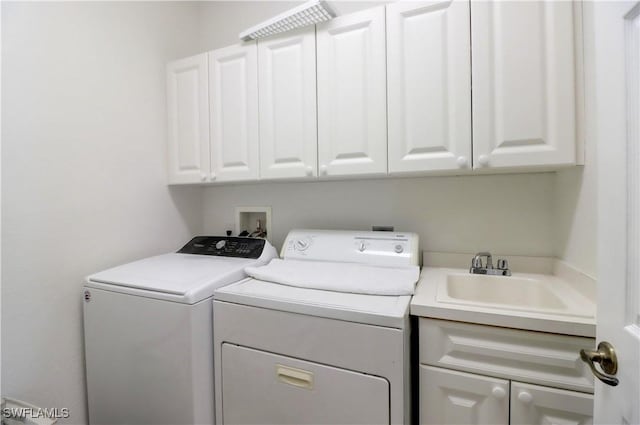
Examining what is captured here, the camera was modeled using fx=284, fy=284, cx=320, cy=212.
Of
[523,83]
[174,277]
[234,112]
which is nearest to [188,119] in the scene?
[234,112]

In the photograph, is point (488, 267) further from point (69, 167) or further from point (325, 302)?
point (69, 167)

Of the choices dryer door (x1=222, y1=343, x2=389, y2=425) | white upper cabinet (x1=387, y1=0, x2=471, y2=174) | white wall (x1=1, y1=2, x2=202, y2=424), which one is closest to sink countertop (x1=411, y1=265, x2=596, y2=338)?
dryer door (x1=222, y1=343, x2=389, y2=425)

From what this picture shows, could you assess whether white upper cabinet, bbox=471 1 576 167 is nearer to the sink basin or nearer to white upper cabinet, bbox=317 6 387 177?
white upper cabinet, bbox=317 6 387 177

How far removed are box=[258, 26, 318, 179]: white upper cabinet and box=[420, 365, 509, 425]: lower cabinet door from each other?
105cm

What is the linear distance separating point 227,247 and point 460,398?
1.38 metres

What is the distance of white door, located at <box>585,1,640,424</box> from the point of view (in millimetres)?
570

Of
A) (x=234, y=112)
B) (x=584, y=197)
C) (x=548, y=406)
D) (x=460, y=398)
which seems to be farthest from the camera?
(x=234, y=112)

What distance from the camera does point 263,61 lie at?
1587 mm

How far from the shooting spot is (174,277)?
1.34m

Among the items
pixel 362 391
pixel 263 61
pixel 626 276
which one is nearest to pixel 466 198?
pixel 626 276

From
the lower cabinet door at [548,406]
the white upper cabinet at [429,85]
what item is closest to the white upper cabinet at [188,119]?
the white upper cabinet at [429,85]

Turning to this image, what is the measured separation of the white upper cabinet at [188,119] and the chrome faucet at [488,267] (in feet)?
5.29

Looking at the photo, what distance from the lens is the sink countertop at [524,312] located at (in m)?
0.87

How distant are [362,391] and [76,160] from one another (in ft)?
5.61
